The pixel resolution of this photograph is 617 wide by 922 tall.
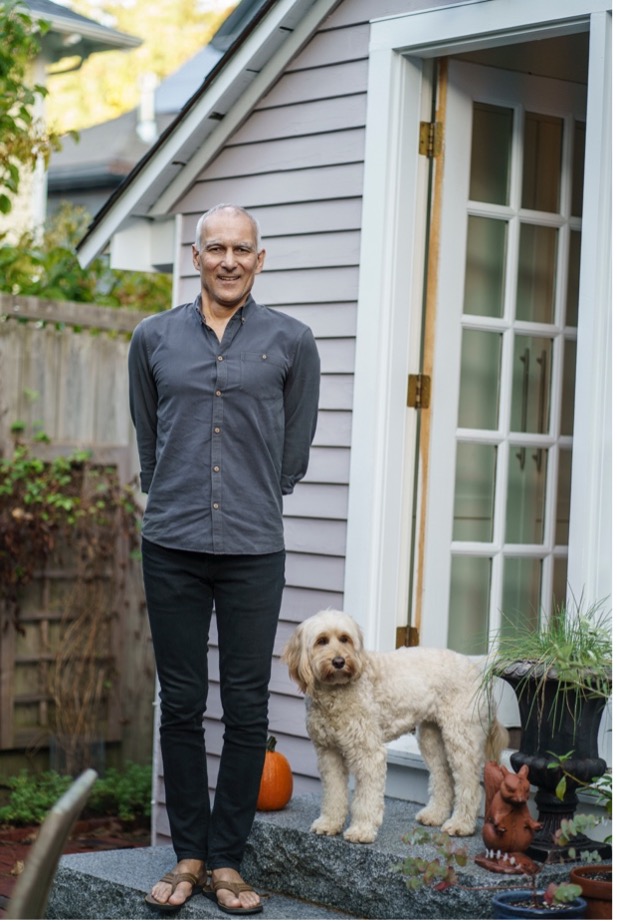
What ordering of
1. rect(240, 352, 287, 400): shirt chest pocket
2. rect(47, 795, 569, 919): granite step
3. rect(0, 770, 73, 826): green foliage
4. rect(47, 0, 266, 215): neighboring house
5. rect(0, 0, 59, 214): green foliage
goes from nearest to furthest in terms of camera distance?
rect(47, 795, 569, 919): granite step, rect(240, 352, 287, 400): shirt chest pocket, rect(0, 0, 59, 214): green foliage, rect(0, 770, 73, 826): green foliage, rect(47, 0, 266, 215): neighboring house

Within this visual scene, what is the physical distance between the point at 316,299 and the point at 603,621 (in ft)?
6.00

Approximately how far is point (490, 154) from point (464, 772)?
237cm

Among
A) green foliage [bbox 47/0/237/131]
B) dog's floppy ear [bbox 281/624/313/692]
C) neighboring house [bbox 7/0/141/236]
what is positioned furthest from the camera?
green foliage [bbox 47/0/237/131]

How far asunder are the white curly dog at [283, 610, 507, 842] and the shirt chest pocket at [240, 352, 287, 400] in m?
0.71

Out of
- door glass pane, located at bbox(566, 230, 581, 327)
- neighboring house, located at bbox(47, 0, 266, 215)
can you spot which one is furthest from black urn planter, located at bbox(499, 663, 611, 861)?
neighboring house, located at bbox(47, 0, 266, 215)

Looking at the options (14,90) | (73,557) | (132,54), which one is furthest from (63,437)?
(132,54)

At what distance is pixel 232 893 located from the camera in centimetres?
406

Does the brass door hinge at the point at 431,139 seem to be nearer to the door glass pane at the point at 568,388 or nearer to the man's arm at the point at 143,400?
the door glass pane at the point at 568,388

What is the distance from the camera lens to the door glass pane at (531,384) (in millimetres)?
5449

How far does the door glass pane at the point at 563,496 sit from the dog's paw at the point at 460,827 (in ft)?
5.41

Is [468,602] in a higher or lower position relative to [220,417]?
lower

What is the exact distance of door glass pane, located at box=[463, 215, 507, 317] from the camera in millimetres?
5277

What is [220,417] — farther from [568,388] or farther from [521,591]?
[568,388]

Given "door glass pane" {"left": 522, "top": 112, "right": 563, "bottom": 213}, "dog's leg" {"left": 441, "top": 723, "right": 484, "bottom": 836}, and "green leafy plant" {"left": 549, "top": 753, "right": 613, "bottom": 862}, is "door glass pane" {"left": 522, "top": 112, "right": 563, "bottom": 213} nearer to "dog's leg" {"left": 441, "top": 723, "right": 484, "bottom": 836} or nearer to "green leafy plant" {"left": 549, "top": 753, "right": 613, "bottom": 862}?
"dog's leg" {"left": 441, "top": 723, "right": 484, "bottom": 836}
